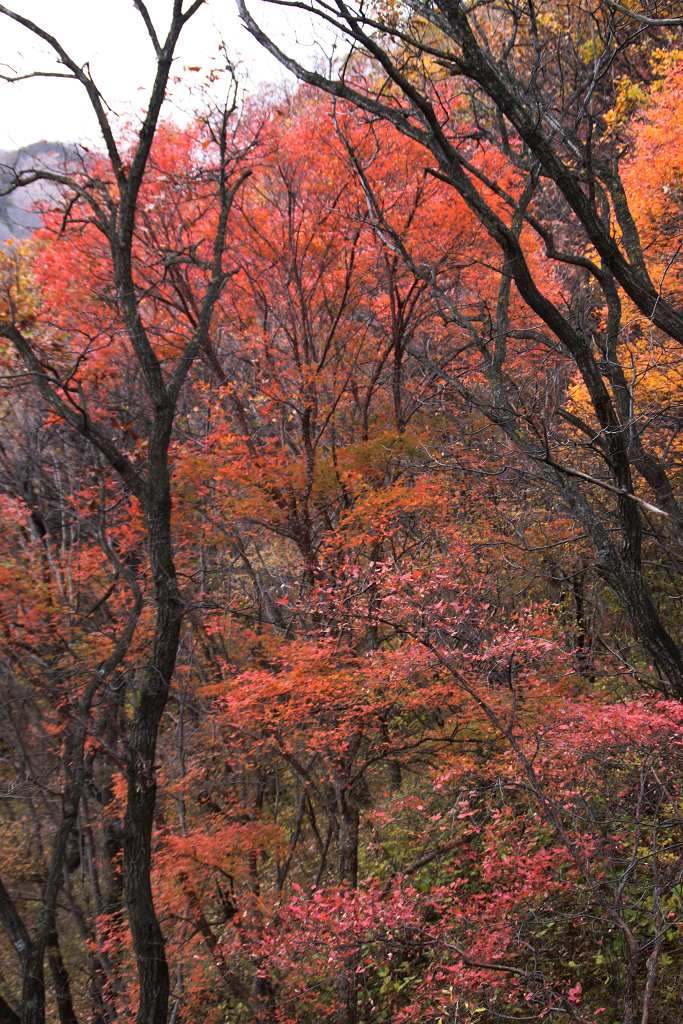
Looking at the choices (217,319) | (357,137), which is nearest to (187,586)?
(217,319)

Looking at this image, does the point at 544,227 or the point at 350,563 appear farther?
the point at 350,563

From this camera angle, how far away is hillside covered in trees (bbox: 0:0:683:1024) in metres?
6.42

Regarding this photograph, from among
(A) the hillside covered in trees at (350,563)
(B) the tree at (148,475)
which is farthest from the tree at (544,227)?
(B) the tree at (148,475)

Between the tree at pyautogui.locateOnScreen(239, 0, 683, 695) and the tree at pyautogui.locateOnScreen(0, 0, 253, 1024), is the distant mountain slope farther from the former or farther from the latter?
the tree at pyautogui.locateOnScreen(239, 0, 683, 695)

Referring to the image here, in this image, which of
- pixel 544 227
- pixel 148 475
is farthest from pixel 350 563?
pixel 544 227

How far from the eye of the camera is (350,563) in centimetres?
1070

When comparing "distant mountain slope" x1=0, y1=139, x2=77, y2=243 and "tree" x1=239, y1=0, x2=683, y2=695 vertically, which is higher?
"distant mountain slope" x1=0, y1=139, x2=77, y2=243

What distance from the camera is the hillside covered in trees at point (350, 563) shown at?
253 inches

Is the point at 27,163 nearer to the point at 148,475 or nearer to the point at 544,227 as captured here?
the point at 148,475

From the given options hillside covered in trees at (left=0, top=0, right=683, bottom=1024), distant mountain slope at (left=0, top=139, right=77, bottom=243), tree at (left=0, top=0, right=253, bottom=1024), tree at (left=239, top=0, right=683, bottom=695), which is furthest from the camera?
distant mountain slope at (left=0, top=139, right=77, bottom=243)

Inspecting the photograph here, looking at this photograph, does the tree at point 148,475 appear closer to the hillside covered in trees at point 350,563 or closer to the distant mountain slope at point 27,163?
the hillside covered in trees at point 350,563

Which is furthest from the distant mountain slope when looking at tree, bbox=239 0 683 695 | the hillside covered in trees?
tree, bbox=239 0 683 695

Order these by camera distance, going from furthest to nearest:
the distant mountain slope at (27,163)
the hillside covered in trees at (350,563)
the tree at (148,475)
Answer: the distant mountain slope at (27,163) → the tree at (148,475) → the hillside covered in trees at (350,563)

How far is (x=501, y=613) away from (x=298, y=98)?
895cm
